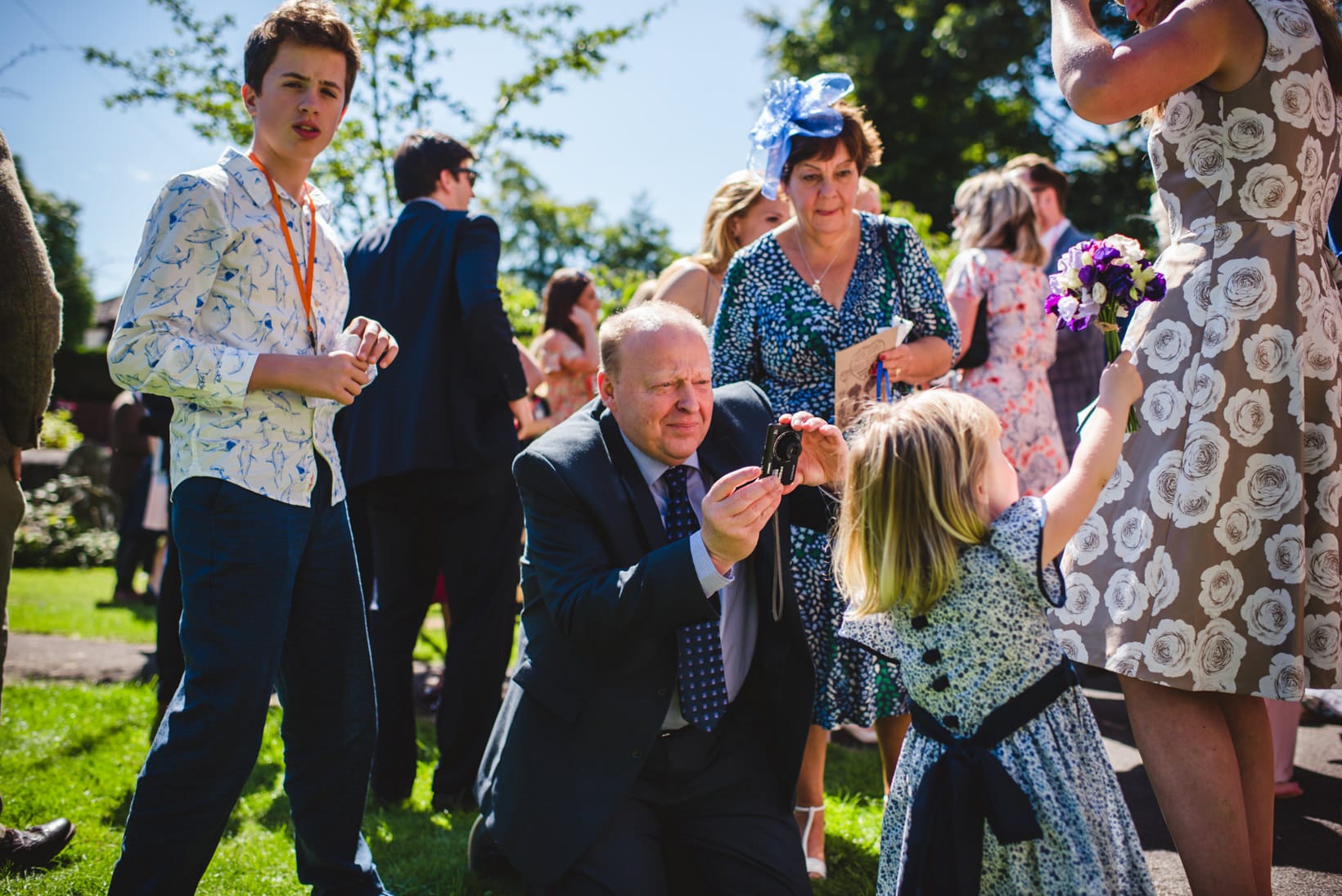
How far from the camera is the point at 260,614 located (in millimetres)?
2285

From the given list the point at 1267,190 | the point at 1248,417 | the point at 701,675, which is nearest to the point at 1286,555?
the point at 1248,417

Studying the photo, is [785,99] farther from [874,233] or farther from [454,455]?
[454,455]

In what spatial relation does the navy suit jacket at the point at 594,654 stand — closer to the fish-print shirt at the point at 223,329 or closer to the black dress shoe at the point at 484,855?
the black dress shoe at the point at 484,855

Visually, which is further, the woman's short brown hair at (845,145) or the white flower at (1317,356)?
the woman's short brown hair at (845,145)

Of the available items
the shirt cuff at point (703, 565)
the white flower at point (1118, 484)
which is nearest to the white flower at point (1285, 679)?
the white flower at point (1118, 484)

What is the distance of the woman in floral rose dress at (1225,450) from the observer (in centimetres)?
217

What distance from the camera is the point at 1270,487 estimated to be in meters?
2.21

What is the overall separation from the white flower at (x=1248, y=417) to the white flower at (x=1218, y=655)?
0.44m

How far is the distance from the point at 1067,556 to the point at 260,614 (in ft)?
6.62

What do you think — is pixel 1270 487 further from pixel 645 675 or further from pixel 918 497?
pixel 645 675

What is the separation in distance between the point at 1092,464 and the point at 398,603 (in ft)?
8.86

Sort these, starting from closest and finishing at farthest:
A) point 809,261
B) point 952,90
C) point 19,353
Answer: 1. point 19,353
2. point 809,261
3. point 952,90

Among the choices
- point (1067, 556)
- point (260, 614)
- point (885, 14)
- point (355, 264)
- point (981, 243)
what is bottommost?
point (260, 614)

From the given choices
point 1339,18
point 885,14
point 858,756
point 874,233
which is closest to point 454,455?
point 874,233
